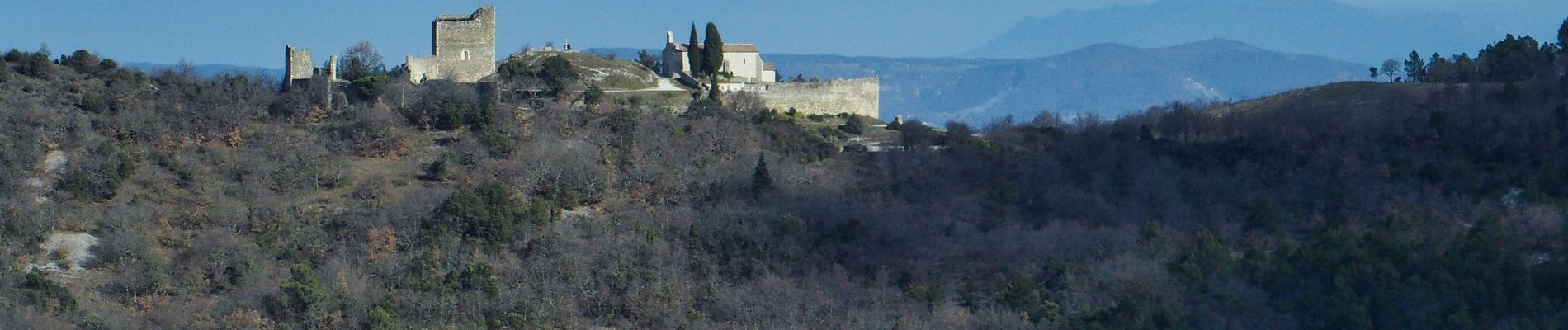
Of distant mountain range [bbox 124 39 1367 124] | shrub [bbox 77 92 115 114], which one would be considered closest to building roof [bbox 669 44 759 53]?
shrub [bbox 77 92 115 114]

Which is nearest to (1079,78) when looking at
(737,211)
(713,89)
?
(713,89)

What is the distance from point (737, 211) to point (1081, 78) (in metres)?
132

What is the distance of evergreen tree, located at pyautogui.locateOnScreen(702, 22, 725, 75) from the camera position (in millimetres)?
54781

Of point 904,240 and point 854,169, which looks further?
point 854,169

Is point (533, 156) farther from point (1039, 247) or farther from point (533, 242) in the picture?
point (1039, 247)

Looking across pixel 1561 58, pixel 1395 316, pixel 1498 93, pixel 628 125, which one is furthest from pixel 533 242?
pixel 1561 58

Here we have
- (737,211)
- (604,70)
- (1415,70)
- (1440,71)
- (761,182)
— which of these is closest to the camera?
(737,211)

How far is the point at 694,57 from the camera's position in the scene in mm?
55000

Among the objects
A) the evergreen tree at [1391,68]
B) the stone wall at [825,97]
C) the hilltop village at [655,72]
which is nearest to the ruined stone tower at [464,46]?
the hilltop village at [655,72]

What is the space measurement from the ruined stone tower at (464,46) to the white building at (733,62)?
677cm

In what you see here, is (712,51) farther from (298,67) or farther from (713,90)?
(298,67)

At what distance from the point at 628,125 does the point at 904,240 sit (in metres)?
8.61

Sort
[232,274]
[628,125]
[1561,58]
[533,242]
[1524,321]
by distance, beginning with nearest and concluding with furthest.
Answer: [1524,321] → [232,274] → [533,242] → [628,125] → [1561,58]

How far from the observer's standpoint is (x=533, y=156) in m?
45.4
